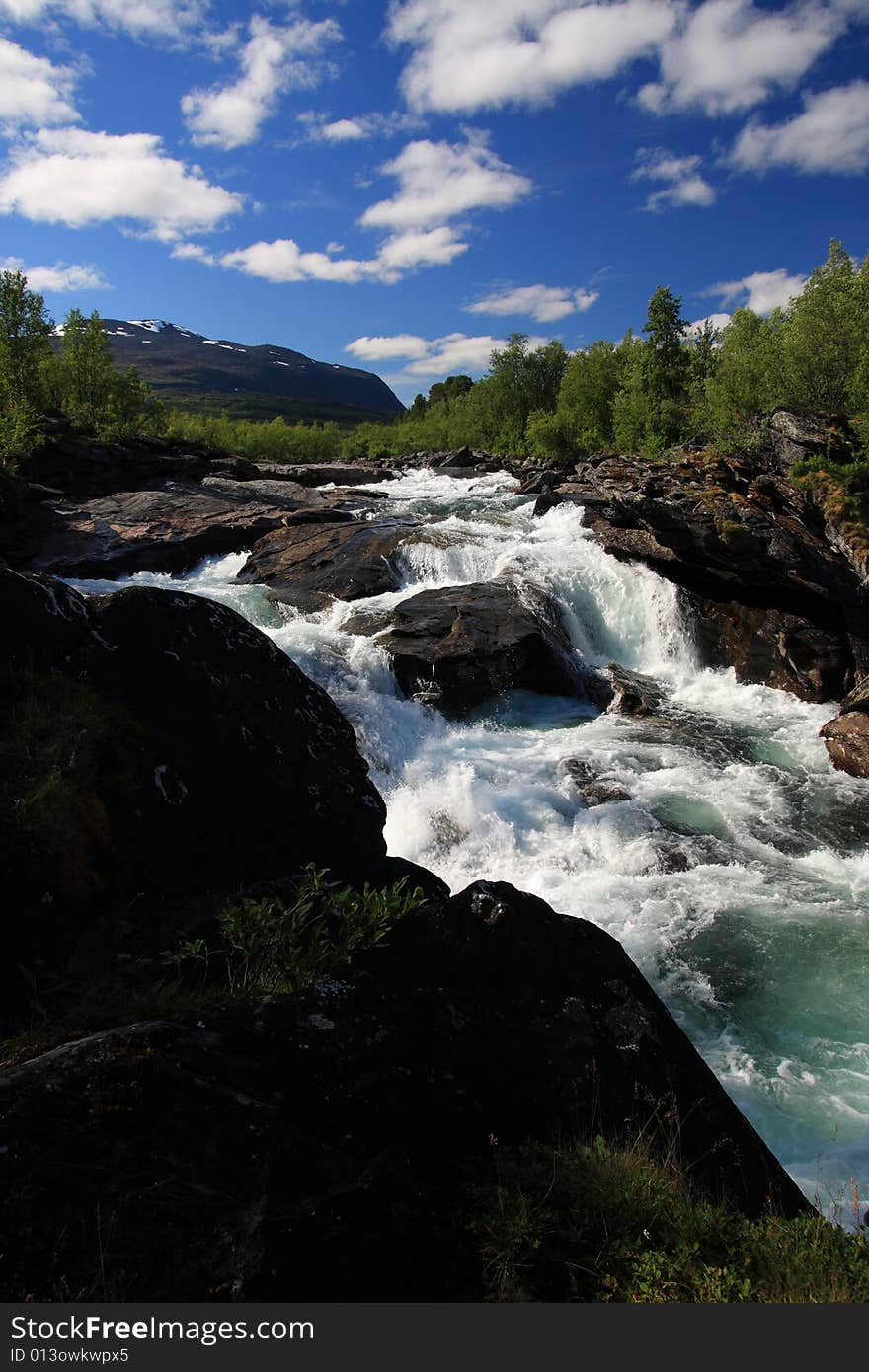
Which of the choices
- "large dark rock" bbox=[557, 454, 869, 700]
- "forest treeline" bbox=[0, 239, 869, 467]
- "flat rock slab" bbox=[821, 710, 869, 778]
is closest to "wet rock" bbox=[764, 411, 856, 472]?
"forest treeline" bbox=[0, 239, 869, 467]

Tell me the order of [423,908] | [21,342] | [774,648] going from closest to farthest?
1. [423,908]
2. [774,648]
3. [21,342]

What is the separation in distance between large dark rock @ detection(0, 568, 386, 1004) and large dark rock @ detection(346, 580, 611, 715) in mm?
10596

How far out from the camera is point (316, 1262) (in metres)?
2.93

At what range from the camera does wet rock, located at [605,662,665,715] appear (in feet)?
62.5

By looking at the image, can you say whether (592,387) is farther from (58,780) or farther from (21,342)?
(58,780)

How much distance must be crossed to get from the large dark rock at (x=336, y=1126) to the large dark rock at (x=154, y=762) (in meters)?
1.46

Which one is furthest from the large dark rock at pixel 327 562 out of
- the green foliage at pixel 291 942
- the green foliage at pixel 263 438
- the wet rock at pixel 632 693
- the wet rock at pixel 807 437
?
the green foliage at pixel 263 438

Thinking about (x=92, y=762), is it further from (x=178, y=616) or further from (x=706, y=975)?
(x=706, y=975)

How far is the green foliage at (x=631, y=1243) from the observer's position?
3.04 m

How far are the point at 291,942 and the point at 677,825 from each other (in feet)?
34.0

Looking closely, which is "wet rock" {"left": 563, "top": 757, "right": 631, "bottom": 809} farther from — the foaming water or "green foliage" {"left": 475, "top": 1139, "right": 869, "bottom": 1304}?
"green foliage" {"left": 475, "top": 1139, "right": 869, "bottom": 1304}

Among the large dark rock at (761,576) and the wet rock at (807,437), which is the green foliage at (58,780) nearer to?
the large dark rock at (761,576)

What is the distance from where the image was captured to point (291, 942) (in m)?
4.48

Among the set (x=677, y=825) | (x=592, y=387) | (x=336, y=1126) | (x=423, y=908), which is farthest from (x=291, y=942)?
(x=592, y=387)
